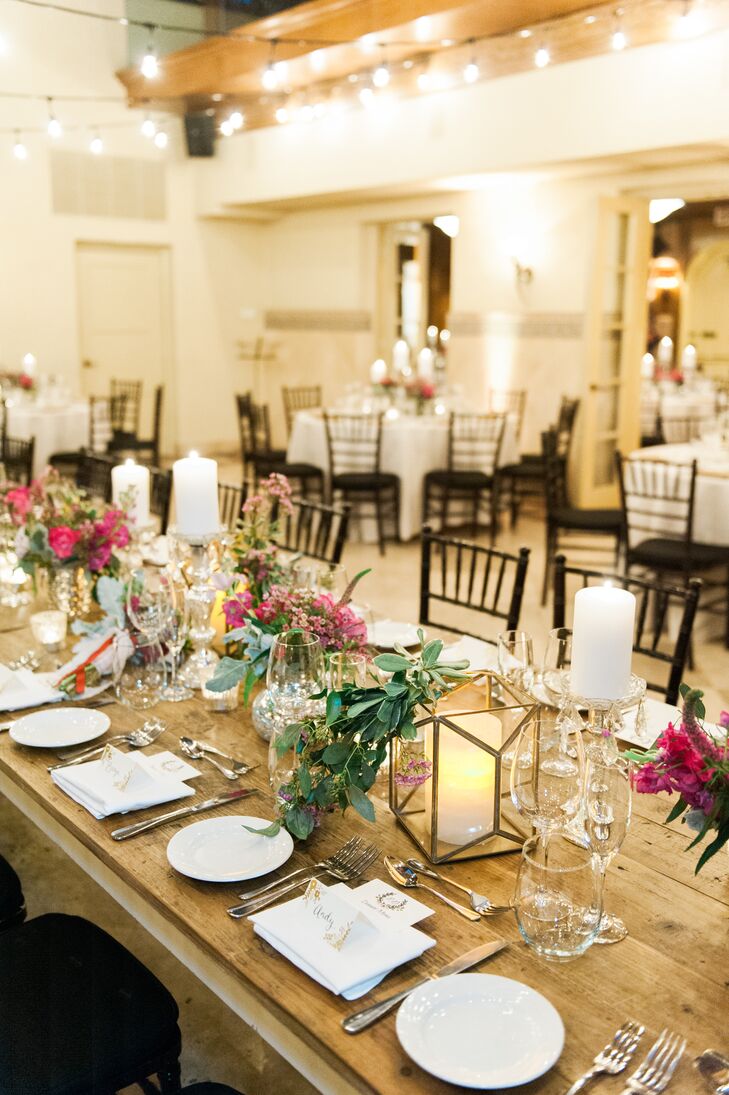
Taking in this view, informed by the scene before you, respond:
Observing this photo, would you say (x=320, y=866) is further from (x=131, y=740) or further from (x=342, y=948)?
(x=131, y=740)

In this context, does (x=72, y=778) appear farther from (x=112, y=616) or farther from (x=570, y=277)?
(x=570, y=277)

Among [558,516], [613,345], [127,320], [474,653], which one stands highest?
[127,320]

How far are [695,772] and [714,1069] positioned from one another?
0.36m

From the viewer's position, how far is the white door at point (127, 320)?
946 centimetres

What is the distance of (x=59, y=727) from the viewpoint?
1969mm

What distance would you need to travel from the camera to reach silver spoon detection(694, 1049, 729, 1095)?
1069 mm

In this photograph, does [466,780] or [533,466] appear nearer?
[466,780]

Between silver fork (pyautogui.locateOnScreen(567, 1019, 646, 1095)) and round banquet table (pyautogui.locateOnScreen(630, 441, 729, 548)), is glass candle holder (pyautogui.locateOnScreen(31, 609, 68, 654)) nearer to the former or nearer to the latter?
silver fork (pyautogui.locateOnScreen(567, 1019, 646, 1095))

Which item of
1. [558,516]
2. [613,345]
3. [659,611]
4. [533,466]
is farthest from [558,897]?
[613,345]

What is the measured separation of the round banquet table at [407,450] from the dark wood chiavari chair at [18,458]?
182 centimetres

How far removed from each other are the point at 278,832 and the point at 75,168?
28.9 feet

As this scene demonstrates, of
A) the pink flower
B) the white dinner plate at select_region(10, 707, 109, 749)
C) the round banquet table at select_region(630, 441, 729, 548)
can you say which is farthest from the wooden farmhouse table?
the round banquet table at select_region(630, 441, 729, 548)

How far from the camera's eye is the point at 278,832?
1516mm

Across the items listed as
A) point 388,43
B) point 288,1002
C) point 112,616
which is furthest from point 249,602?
point 388,43
